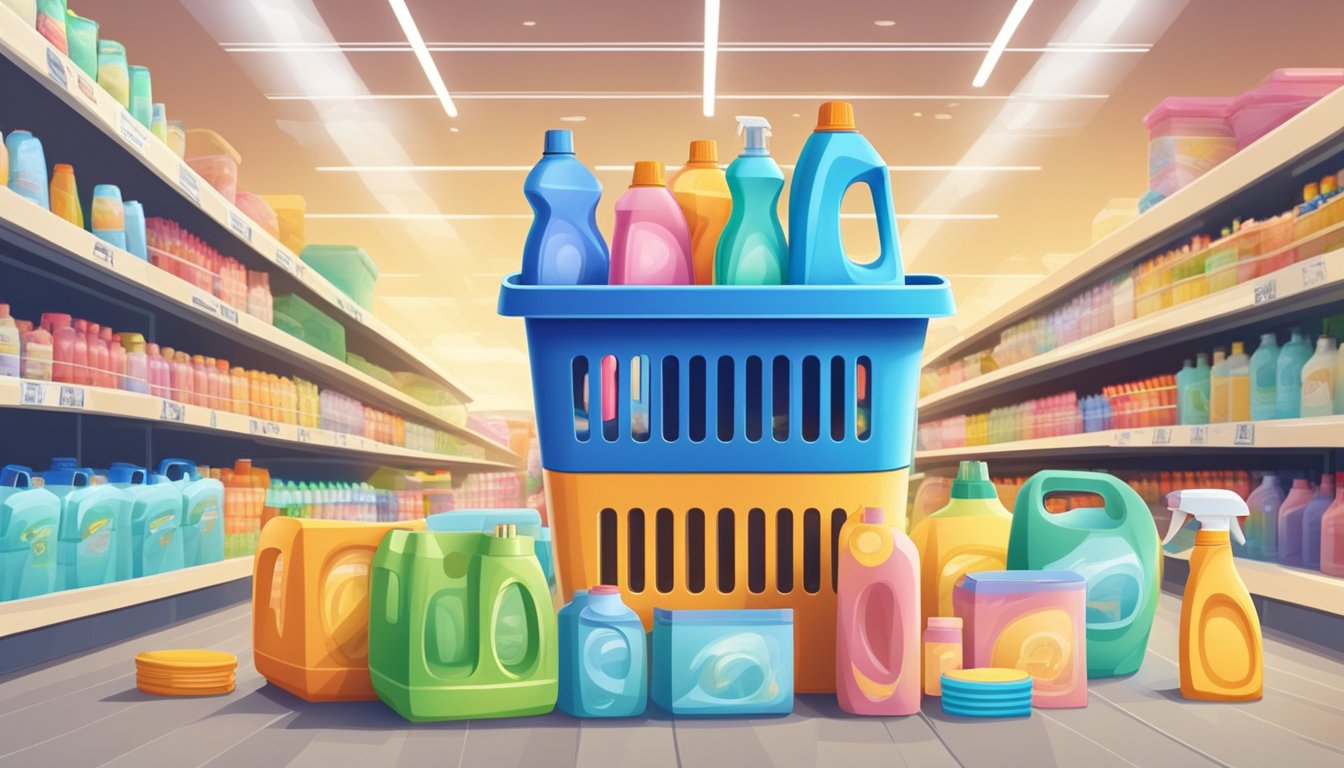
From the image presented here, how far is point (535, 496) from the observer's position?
1259 centimetres

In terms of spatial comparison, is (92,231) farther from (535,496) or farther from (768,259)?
(535,496)

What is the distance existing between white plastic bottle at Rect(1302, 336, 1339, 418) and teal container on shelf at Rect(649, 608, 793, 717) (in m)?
2.32

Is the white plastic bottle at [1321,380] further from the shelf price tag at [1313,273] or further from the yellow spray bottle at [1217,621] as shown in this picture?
the yellow spray bottle at [1217,621]

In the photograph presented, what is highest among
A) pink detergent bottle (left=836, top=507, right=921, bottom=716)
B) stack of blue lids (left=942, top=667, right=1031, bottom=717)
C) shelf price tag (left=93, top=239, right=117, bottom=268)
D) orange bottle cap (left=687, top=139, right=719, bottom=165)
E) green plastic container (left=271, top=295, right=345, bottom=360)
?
green plastic container (left=271, top=295, right=345, bottom=360)

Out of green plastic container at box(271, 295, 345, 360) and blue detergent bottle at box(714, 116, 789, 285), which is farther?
green plastic container at box(271, 295, 345, 360)

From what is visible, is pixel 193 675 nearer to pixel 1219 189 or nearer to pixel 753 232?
pixel 753 232

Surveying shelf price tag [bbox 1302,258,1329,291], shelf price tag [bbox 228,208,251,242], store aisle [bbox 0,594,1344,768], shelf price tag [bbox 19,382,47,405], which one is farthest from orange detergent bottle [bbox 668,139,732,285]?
shelf price tag [bbox 228,208,251,242]

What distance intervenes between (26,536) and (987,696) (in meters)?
2.08

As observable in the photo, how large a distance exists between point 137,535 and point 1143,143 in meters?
6.90

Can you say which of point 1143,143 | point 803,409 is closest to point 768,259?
point 803,409

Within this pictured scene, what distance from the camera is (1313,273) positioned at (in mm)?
2896

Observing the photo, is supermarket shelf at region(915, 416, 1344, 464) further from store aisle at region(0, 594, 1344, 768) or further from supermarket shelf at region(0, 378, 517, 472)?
supermarket shelf at region(0, 378, 517, 472)

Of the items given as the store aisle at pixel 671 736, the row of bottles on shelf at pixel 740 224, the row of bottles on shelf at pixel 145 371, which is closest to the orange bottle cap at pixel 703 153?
the row of bottles on shelf at pixel 740 224

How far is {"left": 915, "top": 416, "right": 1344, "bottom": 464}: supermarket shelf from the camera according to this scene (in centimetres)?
287
